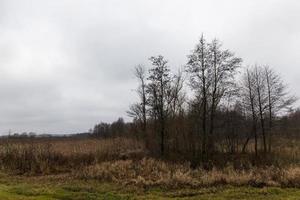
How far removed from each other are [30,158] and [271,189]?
17453mm

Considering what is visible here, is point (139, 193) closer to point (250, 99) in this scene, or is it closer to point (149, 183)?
point (149, 183)

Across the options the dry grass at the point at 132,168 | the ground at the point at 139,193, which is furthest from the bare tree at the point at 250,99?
the ground at the point at 139,193

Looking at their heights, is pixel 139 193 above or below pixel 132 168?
below

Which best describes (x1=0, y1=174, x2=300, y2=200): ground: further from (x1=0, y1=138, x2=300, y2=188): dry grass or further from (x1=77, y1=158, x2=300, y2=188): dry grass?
(x1=0, y1=138, x2=300, y2=188): dry grass

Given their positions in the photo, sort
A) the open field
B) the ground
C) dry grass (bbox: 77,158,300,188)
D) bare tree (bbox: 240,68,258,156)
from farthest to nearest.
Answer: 1. bare tree (bbox: 240,68,258,156)
2. dry grass (bbox: 77,158,300,188)
3. the open field
4. the ground

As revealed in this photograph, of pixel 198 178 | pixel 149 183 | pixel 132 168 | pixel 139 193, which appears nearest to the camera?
pixel 139 193

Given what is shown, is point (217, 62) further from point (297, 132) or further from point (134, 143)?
point (297, 132)

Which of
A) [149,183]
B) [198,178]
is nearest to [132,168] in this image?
[149,183]

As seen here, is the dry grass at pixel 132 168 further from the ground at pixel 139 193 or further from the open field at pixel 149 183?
the ground at pixel 139 193

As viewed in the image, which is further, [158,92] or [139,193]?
[158,92]

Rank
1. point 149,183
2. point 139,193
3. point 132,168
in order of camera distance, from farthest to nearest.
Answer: point 132,168 < point 149,183 < point 139,193

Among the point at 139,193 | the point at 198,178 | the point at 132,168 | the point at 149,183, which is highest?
the point at 132,168

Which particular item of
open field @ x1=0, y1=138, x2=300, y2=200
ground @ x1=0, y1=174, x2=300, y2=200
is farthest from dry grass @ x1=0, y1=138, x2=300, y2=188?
ground @ x1=0, y1=174, x2=300, y2=200

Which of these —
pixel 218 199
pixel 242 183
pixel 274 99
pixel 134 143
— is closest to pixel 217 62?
pixel 274 99
